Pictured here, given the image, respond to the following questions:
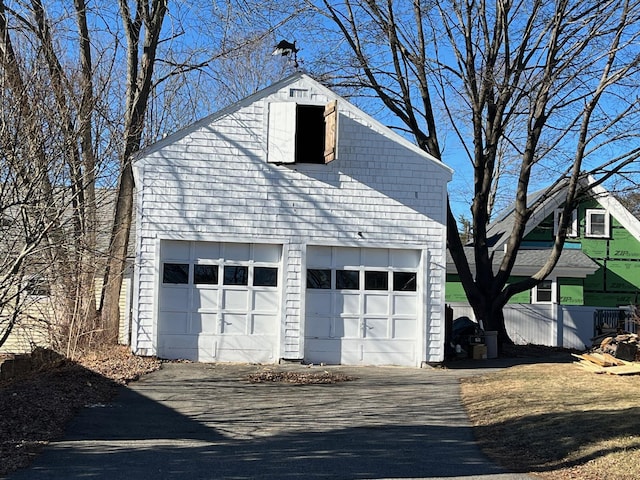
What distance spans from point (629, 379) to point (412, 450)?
6868 mm

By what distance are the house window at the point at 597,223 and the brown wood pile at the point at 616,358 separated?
15.3 m

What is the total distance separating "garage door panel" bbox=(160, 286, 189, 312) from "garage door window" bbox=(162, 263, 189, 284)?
16 centimetres

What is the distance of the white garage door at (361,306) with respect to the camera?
15828 mm

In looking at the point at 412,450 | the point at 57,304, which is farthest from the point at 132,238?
the point at 412,450

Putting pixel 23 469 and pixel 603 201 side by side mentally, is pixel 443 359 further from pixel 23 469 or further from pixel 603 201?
pixel 603 201

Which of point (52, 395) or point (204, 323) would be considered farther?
point (204, 323)

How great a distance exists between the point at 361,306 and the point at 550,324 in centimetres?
1088

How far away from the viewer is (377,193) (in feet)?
52.4

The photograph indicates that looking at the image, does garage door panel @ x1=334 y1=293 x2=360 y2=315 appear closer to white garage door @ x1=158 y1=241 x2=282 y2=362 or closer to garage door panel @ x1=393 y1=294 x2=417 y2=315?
garage door panel @ x1=393 y1=294 x2=417 y2=315

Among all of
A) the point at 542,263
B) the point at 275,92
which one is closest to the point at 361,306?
the point at 275,92

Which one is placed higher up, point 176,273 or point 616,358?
point 176,273

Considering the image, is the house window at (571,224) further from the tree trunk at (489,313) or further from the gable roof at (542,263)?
the tree trunk at (489,313)

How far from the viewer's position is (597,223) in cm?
3086

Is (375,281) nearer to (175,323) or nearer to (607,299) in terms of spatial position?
(175,323)
